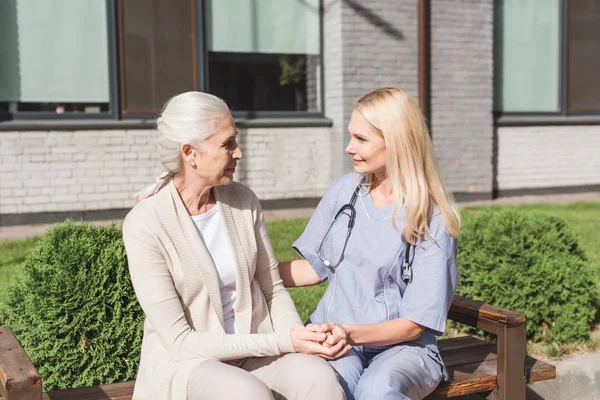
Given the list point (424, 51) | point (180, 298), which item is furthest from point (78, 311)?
point (424, 51)

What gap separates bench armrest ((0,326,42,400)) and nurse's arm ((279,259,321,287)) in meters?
1.20

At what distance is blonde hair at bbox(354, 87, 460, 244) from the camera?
3119mm

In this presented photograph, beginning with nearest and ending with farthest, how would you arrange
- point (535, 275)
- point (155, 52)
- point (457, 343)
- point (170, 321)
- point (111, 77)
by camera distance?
point (170, 321) → point (457, 343) → point (535, 275) → point (111, 77) → point (155, 52)

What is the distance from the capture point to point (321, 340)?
116 inches

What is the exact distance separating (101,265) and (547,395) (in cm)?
243

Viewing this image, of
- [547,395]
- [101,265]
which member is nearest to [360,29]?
[547,395]

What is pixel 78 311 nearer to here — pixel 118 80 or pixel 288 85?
pixel 118 80

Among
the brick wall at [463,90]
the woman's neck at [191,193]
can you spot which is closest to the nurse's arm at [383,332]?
the woman's neck at [191,193]

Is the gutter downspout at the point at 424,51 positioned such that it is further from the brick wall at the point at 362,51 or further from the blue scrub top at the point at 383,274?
the blue scrub top at the point at 383,274

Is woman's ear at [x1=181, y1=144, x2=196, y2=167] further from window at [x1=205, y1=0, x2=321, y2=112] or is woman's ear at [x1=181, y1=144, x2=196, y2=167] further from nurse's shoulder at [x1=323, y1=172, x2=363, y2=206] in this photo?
window at [x1=205, y1=0, x2=321, y2=112]

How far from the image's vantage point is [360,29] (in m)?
10.6

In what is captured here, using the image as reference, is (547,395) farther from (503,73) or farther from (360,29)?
(503,73)

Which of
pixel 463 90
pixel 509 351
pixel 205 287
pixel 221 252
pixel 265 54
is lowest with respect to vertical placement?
pixel 509 351

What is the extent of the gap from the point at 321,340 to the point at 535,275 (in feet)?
7.34
